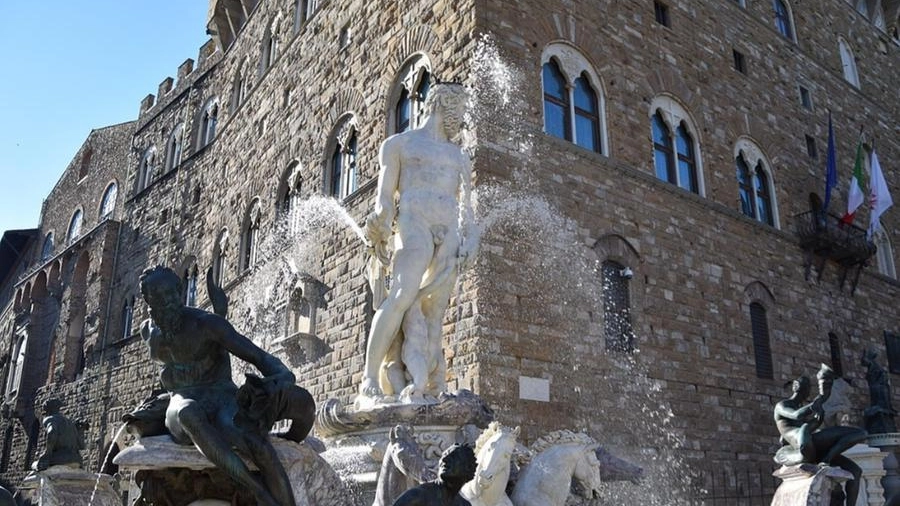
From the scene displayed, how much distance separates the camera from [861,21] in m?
18.6

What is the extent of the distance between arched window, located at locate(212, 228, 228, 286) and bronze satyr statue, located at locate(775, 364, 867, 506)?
522 inches

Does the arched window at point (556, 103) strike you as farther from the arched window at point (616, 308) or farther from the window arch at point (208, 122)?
the window arch at point (208, 122)

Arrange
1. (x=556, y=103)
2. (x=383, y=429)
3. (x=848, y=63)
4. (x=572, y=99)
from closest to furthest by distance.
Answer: (x=383, y=429), (x=556, y=103), (x=572, y=99), (x=848, y=63)

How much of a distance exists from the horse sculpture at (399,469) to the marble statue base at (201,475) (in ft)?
3.78

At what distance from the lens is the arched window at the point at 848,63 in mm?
17297

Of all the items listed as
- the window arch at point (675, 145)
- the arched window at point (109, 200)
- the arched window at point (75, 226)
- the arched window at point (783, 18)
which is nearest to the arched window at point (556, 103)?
the window arch at point (675, 145)

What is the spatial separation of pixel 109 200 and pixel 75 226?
168 inches

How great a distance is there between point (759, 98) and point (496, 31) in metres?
6.76

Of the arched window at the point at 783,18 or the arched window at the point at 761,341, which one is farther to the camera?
the arched window at the point at 783,18

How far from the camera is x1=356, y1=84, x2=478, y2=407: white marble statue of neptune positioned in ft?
17.1

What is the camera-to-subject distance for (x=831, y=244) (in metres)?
13.4

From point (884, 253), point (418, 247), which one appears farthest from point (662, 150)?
point (884, 253)

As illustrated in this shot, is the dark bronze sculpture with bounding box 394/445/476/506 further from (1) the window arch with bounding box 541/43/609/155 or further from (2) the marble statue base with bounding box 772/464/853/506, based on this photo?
(1) the window arch with bounding box 541/43/609/155

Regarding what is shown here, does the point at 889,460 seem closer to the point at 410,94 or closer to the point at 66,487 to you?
the point at 410,94
